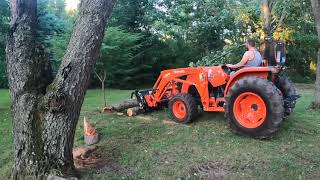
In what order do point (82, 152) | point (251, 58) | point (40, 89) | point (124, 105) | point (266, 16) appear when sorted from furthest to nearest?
point (266, 16) → point (124, 105) → point (251, 58) → point (82, 152) → point (40, 89)

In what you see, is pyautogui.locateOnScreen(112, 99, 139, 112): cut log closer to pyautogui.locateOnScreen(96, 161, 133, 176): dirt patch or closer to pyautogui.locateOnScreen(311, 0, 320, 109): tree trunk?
pyautogui.locateOnScreen(96, 161, 133, 176): dirt patch

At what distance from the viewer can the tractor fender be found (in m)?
6.81

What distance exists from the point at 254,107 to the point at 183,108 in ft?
4.69

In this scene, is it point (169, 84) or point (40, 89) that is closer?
point (40, 89)

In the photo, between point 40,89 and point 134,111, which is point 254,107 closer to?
point 134,111

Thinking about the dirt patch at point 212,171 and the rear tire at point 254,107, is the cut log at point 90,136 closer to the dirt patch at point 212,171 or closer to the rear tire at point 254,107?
the dirt patch at point 212,171

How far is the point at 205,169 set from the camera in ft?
18.9

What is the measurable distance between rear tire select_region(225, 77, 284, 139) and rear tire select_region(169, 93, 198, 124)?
2.68 feet

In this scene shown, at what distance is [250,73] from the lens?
23.1 feet

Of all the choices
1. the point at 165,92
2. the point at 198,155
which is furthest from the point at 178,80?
the point at 198,155

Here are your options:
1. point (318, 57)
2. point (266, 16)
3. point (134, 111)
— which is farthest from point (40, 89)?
point (266, 16)

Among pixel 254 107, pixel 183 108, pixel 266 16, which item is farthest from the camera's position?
pixel 266 16

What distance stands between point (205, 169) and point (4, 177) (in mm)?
2767

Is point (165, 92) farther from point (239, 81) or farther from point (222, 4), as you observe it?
point (222, 4)
